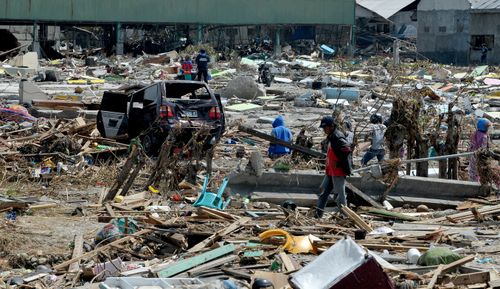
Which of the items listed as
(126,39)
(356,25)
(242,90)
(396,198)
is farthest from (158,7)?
(396,198)

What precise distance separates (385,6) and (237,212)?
57.3m

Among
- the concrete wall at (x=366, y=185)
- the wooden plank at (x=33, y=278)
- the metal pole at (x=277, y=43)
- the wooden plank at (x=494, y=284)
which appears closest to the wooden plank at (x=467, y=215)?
the concrete wall at (x=366, y=185)

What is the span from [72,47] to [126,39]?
12.2ft

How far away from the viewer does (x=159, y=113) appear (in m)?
17.8

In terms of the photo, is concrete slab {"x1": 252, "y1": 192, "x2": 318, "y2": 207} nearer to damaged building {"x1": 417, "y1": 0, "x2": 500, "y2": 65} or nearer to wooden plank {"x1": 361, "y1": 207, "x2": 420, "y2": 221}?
wooden plank {"x1": 361, "y1": 207, "x2": 420, "y2": 221}

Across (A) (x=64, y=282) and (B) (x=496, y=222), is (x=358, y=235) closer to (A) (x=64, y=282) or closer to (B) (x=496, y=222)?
(B) (x=496, y=222)

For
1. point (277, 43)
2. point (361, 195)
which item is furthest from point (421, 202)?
point (277, 43)

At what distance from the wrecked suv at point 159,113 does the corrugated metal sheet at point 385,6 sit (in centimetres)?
4928

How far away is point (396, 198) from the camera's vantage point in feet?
50.2

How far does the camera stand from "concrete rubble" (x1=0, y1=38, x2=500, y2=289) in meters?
9.72

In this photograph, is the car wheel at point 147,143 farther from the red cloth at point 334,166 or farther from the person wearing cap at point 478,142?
the person wearing cap at point 478,142

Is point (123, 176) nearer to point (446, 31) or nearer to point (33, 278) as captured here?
point (33, 278)

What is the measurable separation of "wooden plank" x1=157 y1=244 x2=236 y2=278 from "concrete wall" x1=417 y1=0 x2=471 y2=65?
4786cm

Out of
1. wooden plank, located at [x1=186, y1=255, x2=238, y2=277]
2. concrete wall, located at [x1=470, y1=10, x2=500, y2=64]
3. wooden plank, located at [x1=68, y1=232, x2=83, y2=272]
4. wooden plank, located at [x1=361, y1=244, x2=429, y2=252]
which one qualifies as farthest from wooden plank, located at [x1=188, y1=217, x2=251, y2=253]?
concrete wall, located at [x1=470, y1=10, x2=500, y2=64]
